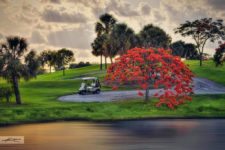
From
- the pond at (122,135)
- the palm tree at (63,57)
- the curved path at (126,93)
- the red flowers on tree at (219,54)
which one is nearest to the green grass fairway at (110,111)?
the pond at (122,135)

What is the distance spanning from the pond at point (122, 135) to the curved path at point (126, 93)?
58.2ft

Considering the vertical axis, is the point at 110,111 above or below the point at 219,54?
below

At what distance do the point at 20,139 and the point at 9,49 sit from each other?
1346 inches

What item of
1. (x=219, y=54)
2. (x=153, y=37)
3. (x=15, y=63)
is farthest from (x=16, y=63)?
(x=153, y=37)

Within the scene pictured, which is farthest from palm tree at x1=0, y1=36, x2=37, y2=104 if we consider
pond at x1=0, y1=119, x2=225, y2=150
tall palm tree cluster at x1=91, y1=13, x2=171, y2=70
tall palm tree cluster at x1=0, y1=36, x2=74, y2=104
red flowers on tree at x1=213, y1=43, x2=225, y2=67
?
tall palm tree cluster at x1=91, y1=13, x2=171, y2=70

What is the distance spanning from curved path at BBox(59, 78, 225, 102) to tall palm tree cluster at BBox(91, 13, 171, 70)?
34826 millimetres

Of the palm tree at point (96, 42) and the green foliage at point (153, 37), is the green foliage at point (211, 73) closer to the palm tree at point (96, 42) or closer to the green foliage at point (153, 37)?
the green foliage at point (153, 37)

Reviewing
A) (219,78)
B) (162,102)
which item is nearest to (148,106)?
(162,102)

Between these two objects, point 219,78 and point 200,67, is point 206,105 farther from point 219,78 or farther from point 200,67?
point 200,67

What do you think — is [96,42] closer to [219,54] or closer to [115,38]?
[115,38]

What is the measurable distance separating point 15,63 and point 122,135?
1267 inches

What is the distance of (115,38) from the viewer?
133 m

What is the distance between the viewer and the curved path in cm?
6984

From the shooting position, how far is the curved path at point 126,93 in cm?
6984
